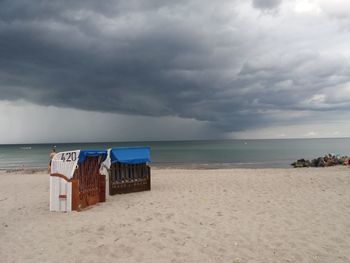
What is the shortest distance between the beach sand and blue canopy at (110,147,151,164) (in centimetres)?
136

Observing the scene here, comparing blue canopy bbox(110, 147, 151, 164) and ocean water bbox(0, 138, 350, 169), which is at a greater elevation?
blue canopy bbox(110, 147, 151, 164)

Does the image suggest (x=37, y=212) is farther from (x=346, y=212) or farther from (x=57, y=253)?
(x=346, y=212)

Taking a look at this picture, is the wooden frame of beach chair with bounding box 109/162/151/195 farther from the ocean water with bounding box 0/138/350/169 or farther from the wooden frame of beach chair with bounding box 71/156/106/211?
the ocean water with bounding box 0/138/350/169

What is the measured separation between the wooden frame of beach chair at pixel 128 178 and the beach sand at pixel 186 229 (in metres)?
0.70

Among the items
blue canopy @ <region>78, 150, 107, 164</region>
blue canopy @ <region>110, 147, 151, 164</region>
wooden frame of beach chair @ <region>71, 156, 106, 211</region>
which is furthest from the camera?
blue canopy @ <region>110, 147, 151, 164</region>

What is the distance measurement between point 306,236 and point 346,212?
2897 mm

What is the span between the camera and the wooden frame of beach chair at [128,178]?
1244 cm

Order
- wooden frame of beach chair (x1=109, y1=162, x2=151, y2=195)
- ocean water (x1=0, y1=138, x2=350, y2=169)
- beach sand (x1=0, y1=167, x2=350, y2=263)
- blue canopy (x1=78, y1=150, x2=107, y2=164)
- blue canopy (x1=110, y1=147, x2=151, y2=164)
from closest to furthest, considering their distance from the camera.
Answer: beach sand (x1=0, y1=167, x2=350, y2=263), blue canopy (x1=78, y1=150, x2=107, y2=164), blue canopy (x1=110, y1=147, x2=151, y2=164), wooden frame of beach chair (x1=109, y1=162, x2=151, y2=195), ocean water (x1=0, y1=138, x2=350, y2=169)

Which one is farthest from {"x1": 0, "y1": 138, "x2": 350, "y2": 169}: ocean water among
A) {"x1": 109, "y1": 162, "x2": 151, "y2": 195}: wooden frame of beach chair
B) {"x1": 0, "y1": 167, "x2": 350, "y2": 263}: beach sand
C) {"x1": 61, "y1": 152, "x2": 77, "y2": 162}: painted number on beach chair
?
{"x1": 61, "y1": 152, "x2": 77, "y2": 162}: painted number on beach chair

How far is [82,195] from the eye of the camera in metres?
9.87

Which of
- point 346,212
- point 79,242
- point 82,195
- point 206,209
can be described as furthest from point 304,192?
point 79,242

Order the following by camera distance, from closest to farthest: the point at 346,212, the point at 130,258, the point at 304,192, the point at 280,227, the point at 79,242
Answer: the point at 130,258 < the point at 79,242 < the point at 280,227 < the point at 346,212 < the point at 304,192

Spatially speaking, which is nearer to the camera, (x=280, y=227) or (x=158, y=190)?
(x=280, y=227)

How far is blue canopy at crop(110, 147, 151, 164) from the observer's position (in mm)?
12023
